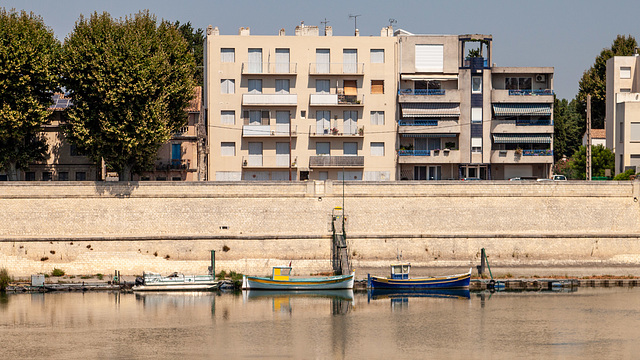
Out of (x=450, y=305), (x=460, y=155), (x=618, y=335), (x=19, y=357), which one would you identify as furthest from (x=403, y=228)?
(x=19, y=357)

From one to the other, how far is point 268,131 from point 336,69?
814 cm

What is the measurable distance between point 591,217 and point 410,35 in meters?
24.0

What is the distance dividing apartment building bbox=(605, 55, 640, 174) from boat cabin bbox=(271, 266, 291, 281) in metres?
35.1

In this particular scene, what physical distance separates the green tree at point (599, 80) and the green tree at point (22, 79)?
59.2m

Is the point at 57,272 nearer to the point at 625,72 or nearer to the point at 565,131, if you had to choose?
the point at 625,72

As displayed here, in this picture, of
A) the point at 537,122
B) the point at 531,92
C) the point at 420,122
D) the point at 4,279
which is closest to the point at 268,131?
the point at 420,122

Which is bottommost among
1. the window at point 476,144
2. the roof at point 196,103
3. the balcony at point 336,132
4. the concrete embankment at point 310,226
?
the concrete embankment at point 310,226

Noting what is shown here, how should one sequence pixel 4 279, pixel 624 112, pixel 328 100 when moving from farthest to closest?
1. pixel 624 112
2. pixel 328 100
3. pixel 4 279

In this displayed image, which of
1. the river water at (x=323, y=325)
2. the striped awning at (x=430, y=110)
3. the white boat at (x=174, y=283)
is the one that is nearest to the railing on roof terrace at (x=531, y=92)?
the striped awning at (x=430, y=110)

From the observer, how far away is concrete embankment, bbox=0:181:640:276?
62719 millimetres

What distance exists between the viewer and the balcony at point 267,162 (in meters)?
76.4

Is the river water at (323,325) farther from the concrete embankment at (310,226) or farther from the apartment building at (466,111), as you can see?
the apartment building at (466,111)

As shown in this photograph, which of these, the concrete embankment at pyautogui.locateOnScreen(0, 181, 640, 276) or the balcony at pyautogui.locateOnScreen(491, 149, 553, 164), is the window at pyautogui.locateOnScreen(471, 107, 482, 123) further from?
the concrete embankment at pyautogui.locateOnScreen(0, 181, 640, 276)

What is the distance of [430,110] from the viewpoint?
7750 cm
